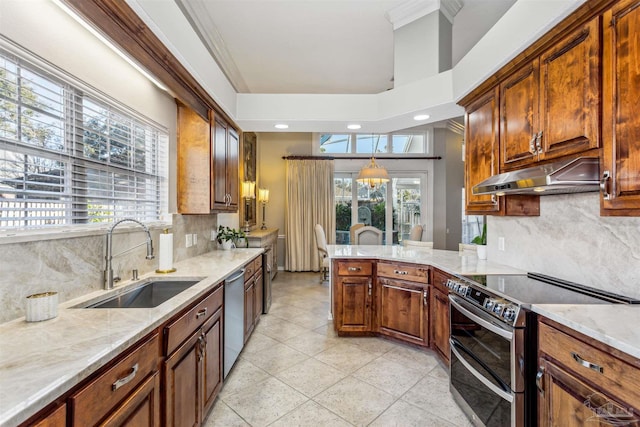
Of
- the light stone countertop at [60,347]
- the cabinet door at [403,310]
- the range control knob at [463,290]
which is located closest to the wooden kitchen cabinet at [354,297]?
the cabinet door at [403,310]

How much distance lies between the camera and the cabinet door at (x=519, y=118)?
75.1 inches

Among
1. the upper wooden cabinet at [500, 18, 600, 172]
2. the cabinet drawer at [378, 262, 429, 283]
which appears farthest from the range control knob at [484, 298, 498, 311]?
the cabinet drawer at [378, 262, 429, 283]

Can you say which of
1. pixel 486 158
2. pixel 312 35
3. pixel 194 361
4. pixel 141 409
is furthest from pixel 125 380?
pixel 312 35

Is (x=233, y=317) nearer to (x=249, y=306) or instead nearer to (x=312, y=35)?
(x=249, y=306)

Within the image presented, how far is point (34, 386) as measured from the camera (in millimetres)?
776

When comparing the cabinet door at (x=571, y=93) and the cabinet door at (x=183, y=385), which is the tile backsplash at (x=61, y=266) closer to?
the cabinet door at (x=183, y=385)

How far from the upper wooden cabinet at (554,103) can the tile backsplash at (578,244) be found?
1.48ft

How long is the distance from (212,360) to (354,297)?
1621 millimetres

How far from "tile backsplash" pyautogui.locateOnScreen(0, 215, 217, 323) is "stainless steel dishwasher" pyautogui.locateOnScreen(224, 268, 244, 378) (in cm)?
58

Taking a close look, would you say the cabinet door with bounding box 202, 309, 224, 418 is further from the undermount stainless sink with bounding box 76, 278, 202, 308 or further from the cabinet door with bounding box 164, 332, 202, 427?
the undermount stainless sink with bounding box 76, 278, 202, 308

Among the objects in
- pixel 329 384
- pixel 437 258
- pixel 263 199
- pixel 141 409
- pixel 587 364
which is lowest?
pixel 329 384

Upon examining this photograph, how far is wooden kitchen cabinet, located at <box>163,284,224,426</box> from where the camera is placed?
1.40 meters

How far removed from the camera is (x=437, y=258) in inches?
117

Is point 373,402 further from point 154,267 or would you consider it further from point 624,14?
point 624,14
